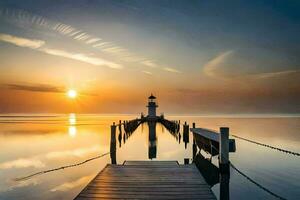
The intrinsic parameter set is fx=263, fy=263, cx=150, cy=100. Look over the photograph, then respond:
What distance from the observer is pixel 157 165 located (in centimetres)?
1036

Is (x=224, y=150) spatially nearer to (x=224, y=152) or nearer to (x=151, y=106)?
(x=224, y=152)

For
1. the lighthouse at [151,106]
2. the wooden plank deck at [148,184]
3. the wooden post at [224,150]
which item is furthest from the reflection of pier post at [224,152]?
the lighthouse at [151,106]

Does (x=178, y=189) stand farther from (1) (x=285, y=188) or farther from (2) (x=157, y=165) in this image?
(1) (x=285, y=188)

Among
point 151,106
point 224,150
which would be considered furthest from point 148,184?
point 151,106

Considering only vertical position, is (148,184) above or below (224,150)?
below

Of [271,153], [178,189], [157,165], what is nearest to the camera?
[178,189]

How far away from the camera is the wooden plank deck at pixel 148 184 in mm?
6625

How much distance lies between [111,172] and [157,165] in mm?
2044

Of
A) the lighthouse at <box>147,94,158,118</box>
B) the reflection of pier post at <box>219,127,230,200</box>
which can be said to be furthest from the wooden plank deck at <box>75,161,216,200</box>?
the lighthouse at <box>147,94,158,118</box>

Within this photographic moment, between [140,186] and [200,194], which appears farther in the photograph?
[140,186]

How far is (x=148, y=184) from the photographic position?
25.0 feet

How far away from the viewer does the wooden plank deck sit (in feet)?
21.7

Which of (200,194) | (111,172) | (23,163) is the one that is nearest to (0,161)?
(23,163)

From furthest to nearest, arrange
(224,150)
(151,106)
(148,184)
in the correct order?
(151,106) → (224,150) → (148,184)
